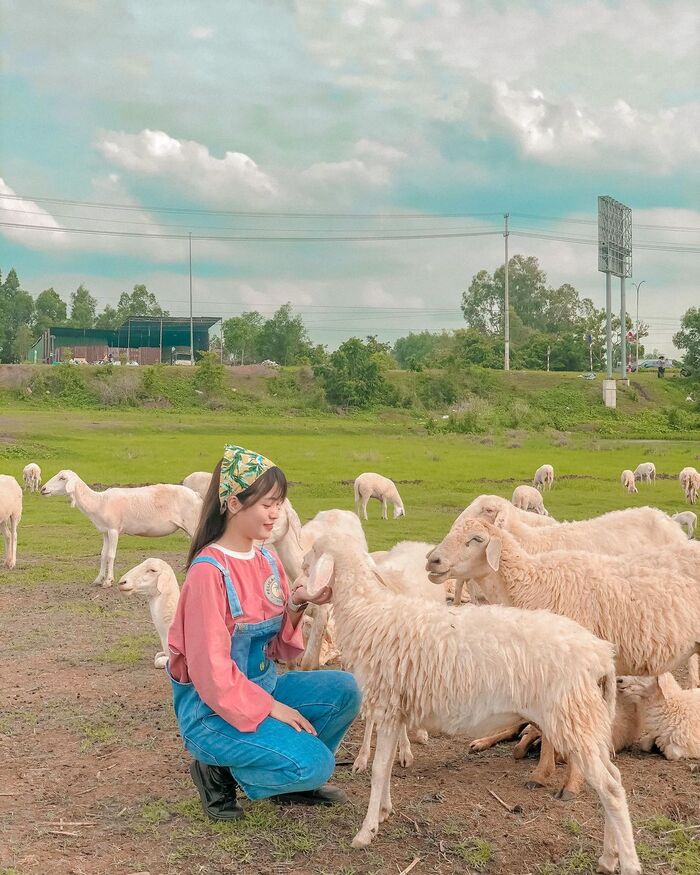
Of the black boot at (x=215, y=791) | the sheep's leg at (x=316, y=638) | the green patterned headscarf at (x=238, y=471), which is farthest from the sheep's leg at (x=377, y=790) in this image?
the sheep's leg at (x=316, y=638)

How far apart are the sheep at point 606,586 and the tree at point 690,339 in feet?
218

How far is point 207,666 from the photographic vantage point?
438 cm

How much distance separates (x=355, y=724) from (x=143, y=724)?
4.72ft

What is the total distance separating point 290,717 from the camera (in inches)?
182

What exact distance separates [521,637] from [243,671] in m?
1.38

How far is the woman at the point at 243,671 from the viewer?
14.6 ft

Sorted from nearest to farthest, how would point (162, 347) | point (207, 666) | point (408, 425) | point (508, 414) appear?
point (207, 666) < point (408, 425) < point (508, 414) < point (162, 347)

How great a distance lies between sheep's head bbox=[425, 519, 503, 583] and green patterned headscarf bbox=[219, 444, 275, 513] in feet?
6.67

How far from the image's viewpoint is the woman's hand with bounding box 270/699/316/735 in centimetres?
459

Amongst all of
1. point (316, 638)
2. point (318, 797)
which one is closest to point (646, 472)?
point (316, 638)

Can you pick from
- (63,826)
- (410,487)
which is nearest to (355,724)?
(63,826)

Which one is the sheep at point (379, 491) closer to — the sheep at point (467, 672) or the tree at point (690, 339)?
the sheep at point (467, 672)

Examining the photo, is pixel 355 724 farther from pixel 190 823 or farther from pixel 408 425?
pixel 408 425

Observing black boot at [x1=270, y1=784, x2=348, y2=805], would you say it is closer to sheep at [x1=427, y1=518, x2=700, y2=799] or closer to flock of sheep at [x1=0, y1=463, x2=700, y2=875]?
flock of sheep at [x1=0, y1=463, x2=700, y2=875]
